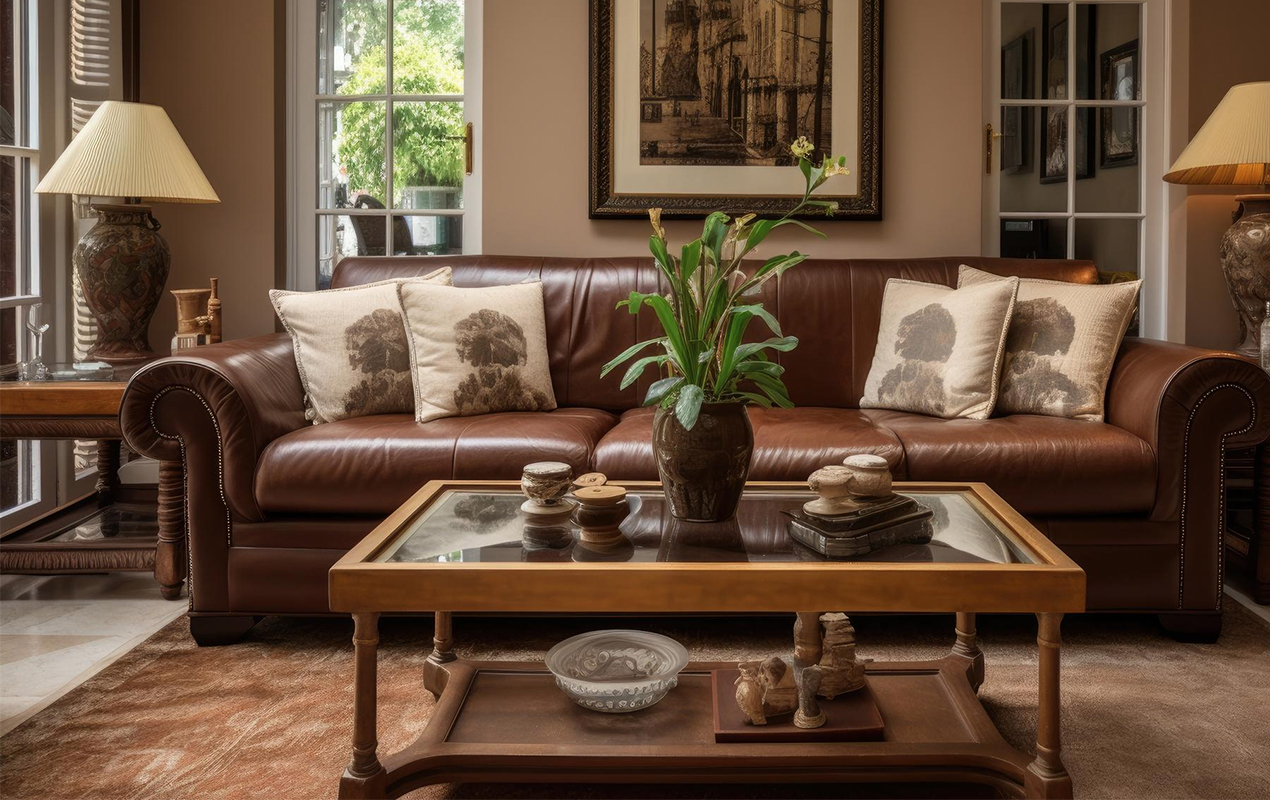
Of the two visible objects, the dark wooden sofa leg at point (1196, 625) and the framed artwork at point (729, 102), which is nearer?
the dark wooden sofa leg at point (1196, 625)

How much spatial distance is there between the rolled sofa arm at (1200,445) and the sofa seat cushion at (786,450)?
0.66 meters

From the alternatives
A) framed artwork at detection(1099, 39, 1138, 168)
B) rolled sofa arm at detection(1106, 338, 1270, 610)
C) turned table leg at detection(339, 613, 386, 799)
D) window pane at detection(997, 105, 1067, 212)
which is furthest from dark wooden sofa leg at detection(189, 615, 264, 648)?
framed artwork at detection(1099, 39, 1138, 168)

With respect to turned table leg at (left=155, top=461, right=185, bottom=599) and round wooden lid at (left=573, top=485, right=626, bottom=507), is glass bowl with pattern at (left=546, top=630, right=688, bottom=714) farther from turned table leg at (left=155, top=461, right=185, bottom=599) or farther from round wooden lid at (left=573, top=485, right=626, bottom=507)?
turned table leg at (left=155, top=461, right=185, bottom=599)

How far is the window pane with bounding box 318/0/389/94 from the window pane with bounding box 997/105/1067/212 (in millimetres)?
2361

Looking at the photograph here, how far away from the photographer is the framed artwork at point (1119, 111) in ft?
13.0

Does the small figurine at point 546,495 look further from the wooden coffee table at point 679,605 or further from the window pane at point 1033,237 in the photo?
the window pane at point 1033,237

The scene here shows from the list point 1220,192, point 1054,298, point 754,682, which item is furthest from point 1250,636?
point 1220,192

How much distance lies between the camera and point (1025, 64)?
3.96 meters

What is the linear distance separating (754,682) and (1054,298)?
5.98ft

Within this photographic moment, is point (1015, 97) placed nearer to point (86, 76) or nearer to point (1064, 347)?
point (1064, 347)

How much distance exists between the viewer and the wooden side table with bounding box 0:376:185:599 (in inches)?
113

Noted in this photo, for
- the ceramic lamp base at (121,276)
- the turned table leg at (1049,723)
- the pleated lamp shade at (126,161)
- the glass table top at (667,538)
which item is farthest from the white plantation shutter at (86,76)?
the turned table leg at (1049,723)

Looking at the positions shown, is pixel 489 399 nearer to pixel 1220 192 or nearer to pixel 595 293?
pixel 595 293

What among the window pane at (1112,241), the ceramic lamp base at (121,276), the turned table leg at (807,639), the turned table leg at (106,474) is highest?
the window pane at (1112,241)
